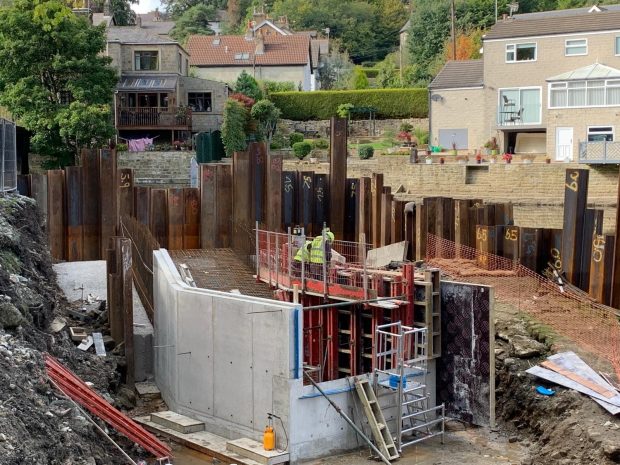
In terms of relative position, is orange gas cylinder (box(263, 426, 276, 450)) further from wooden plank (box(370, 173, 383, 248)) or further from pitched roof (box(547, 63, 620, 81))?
pitched roof (box(547, 63, 620, 81))

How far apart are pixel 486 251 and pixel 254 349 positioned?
811cm

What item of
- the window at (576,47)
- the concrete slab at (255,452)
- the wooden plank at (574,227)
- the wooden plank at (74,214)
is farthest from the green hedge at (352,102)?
the concrete slab at (255,452)

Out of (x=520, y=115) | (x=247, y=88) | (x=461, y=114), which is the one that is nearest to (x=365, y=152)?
(x=461, y=114)

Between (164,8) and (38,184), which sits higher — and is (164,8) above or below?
above

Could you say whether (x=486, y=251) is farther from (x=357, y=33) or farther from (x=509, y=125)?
(x=357, y=33)

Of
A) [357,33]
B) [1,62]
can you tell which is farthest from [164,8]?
[1,62]

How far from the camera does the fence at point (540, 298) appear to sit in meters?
17.1

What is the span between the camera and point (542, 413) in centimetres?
1545

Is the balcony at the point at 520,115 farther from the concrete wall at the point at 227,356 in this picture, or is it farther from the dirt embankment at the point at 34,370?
the dirt embankment at the point at 34,370

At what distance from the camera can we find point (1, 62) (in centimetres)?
3828

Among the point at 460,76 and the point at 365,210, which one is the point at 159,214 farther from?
the point at 460,76

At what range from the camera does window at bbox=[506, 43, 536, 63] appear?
4181 centimetres

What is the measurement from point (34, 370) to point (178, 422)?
4.42 m

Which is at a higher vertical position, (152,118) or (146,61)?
(146,61)
